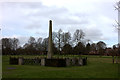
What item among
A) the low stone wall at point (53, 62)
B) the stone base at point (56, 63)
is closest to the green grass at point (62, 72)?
the stone base at point (56, 63)

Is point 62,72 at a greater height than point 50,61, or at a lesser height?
lesser

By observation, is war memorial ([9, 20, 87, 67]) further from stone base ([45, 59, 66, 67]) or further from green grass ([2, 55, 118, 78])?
green grass ([2, 55, 118, 78])

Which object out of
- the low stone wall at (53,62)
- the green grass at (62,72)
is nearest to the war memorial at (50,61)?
the low stone wall at (53,62)

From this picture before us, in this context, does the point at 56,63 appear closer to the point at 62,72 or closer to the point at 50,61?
the point at 50,61

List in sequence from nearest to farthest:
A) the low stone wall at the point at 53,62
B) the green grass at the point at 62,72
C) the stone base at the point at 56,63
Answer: the green grass at the point at 62,72 < the stone base at the point at 56,63 < the low stone wall at the point at 53,62

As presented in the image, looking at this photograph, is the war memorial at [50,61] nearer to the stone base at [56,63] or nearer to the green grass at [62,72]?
the stone base at [56,63]

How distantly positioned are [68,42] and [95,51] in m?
34.3

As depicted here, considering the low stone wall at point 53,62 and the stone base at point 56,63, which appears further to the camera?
the low stone wall at point 53,62

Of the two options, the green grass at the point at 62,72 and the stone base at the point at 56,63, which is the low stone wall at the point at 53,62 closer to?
the stone base at the point at 56,63

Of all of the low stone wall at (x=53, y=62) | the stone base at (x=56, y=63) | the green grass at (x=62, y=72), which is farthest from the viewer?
the low stone wall at (x=53, y=62)


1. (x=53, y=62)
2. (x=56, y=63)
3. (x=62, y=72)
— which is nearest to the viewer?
(x=62, y=72)

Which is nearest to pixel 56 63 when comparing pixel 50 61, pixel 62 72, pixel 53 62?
pixel 53 62

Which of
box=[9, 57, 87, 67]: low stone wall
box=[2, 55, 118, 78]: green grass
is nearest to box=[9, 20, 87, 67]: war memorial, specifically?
box=[9, 57, 87, 67]: low stone wall

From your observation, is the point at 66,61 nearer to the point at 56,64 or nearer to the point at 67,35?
the point at 56,64
